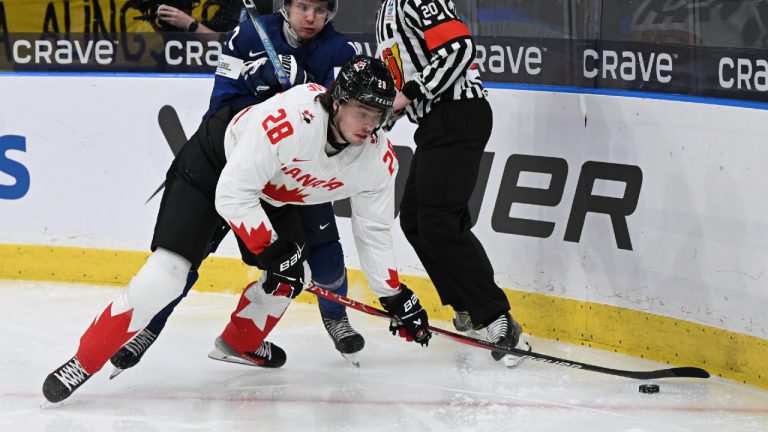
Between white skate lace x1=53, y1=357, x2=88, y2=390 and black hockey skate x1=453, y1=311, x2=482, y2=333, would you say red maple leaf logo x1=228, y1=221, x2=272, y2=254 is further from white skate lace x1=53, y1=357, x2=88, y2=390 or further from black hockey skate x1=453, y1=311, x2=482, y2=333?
black hockey skate x1=453, y1=311, x2=482, y2=333

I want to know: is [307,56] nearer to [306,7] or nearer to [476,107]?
[306,7]

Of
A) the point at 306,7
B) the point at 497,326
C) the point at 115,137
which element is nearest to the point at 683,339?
the point at 497,326

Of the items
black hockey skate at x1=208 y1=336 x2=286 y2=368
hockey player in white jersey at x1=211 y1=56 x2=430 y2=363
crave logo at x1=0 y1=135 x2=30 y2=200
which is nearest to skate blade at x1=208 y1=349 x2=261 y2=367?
black hockey skate at x1=208 y1=336 x2=286 y2=368

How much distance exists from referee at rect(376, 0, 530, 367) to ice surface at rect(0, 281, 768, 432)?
238mm

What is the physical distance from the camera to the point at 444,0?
3.61 meters

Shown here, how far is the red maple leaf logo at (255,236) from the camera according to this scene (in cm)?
304

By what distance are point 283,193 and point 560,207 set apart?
3.79 feet

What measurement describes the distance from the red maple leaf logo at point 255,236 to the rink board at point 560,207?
129 centimetres

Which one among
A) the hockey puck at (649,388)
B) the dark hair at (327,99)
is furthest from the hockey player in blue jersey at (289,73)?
the hockey puck at (649,388)

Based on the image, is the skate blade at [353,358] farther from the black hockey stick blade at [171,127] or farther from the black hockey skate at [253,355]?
the black hockey stick blade at [171,127]

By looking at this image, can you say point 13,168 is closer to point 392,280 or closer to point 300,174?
point 300,174

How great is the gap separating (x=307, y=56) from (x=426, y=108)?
1.31 feet

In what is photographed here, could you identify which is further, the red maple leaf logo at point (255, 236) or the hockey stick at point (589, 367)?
the hockey stick at point (589, 367)

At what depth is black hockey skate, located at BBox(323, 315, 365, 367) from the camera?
3746mm
